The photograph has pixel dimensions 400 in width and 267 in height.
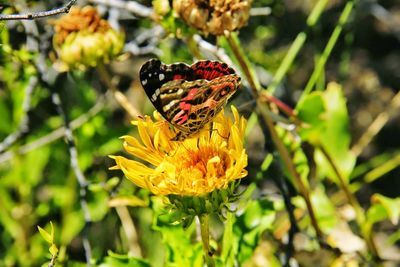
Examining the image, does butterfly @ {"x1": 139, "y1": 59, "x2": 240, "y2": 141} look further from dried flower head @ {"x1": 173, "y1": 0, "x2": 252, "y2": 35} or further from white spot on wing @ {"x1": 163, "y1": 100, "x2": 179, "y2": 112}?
dried flower head @ {"x1": 173, "y1": 0, "x2": 252, "y2": 35}

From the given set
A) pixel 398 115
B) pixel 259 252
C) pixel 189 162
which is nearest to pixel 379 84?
pixel 398 115

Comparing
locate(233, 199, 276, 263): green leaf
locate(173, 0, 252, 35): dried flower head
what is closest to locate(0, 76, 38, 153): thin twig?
locate(173, 0, 252, 35): dried flower head

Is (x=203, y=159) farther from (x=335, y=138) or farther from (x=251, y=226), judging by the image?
(x=335, y=138)

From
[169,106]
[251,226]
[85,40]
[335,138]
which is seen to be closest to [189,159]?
[169,106]

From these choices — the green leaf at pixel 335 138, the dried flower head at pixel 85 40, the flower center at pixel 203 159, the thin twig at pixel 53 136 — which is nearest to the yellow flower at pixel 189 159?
the flower center at pixel 203 159

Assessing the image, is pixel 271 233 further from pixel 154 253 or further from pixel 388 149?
pixel 388 149

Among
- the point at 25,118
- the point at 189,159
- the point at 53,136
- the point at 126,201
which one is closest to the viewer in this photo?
the point at 189,159

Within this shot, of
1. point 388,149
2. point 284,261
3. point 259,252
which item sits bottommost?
point 388,149
